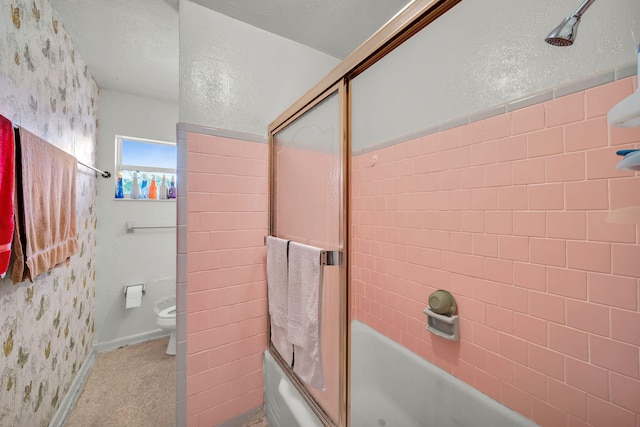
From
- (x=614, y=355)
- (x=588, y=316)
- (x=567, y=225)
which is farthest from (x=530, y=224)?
(x=614, y=355)

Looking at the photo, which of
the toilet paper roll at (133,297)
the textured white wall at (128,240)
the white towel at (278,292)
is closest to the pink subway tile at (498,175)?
the white towel at (278,292)

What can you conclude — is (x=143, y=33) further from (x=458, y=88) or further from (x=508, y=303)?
(x=508, y=303)

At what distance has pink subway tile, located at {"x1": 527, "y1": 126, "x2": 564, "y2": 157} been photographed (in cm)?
90

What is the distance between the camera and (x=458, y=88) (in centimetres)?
121

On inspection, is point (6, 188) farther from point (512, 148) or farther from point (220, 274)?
point (512, 148)

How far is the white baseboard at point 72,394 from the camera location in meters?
1.46

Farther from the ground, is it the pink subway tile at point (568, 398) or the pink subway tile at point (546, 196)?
the pink subway tile at point (546, 196)

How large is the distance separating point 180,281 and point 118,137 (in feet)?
6.14

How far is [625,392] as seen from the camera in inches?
30.5

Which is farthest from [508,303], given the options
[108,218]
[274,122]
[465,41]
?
[108,218]

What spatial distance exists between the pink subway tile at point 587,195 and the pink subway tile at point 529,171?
0.29 feet

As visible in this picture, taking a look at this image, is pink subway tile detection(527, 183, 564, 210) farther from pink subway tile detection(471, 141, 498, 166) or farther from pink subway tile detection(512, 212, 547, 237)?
pink subway tile detection(471, 141, 498, 166)

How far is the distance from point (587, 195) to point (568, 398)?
0.69 m

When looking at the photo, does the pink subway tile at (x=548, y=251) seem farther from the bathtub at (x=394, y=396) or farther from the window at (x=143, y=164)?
the window at (x=143, y=164)
